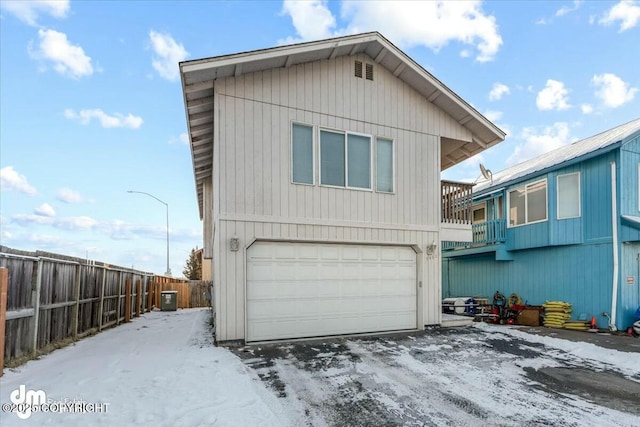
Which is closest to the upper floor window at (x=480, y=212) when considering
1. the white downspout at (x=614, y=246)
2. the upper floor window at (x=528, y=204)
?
the upper floor window at (x=528, y=204)

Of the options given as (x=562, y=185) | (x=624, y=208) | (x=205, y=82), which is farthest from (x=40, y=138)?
(x=624, y=208)

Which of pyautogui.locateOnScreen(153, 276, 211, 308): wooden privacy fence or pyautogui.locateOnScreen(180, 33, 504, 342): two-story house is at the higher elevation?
pyautogui.locateOnScreen(180, 33, 504, 342): two-story house

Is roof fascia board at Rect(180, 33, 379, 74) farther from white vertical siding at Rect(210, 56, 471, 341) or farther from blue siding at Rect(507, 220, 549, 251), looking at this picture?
blue siding at Rect(507, 220, 549, 251)

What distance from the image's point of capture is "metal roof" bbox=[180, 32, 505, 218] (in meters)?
7.63

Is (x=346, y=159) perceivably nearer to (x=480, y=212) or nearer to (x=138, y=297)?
(x=480, y=212)

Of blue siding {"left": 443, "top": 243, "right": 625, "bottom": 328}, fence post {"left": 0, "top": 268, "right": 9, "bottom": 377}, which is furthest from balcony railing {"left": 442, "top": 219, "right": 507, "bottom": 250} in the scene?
fence post {"left": 0, "top": 268, "right": 9, "bottom": 377}

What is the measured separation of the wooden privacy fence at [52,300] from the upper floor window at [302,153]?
4.97m

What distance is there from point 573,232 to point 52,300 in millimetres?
12966

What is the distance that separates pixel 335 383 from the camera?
5395 millimetres

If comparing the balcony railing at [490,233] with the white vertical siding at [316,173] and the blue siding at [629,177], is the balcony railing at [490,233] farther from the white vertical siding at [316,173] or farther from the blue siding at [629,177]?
the white vertical siding at [316,173]

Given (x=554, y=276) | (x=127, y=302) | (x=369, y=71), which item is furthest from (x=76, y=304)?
(x=554, y=276)

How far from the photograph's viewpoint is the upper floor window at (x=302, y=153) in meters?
8.41

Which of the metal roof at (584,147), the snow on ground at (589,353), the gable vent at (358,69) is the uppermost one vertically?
the gable vent at (358,69)

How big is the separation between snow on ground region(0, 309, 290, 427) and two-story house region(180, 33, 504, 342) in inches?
52.9
